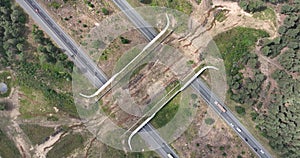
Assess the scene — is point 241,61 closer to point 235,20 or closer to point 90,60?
point 235,20

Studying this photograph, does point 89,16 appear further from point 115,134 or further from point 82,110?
point 115,134

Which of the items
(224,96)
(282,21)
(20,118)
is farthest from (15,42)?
(282,21)

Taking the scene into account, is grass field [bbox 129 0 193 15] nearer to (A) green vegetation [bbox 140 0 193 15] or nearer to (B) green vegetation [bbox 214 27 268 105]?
(A) green vegetation [bbox 140 0 193 15]

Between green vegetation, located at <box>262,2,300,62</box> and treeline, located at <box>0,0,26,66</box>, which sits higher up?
treeline, located at <box>0,0,26,66</box>

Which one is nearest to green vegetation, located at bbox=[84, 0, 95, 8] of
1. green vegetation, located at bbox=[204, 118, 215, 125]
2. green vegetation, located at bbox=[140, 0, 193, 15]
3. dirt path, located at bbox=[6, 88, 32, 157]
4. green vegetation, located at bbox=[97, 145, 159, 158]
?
green vegetation, located at bbox=[140, 0, 193, 15]

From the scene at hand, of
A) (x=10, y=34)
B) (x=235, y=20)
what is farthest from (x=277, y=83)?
(x=10, y=34)
